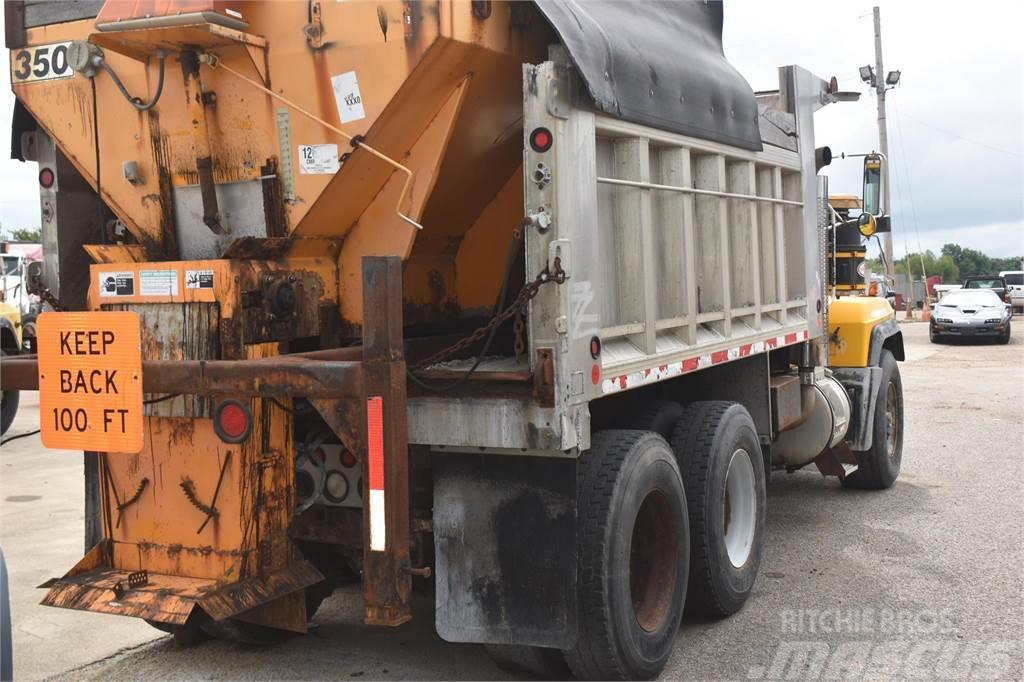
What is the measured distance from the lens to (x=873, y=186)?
29.9 ft

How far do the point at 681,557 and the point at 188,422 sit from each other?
2.29 metres

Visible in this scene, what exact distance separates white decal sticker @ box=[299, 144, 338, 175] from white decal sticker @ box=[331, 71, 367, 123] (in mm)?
139

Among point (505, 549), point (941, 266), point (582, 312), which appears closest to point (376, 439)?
point (505, 549)

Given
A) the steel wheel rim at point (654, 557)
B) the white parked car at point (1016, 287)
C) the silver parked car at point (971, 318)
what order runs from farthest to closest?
the white parked car at point (1016, 287)
the silver parked car at point (971, 318)
the steel wheel rim at point (654, 557)

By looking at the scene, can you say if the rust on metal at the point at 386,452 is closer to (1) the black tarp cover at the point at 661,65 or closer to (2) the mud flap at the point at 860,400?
(1) the black tarp cover at the point at 661,65

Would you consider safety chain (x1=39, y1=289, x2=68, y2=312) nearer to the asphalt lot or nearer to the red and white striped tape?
the asphalt lot

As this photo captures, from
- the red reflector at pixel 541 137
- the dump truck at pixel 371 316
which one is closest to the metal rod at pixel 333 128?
the dump truck at pixel 371 316

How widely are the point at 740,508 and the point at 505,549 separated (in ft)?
7.09

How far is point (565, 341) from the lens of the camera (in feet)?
13.5

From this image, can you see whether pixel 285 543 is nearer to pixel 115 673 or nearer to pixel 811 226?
pixel 115 673

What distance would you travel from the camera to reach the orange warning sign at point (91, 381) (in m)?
4.12

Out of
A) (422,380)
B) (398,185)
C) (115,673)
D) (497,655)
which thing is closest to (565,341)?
(422,380)

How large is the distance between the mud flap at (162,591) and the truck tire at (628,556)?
1204 millimetres

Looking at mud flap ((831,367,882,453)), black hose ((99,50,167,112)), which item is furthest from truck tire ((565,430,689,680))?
mud flap ((831,367,882,453))
